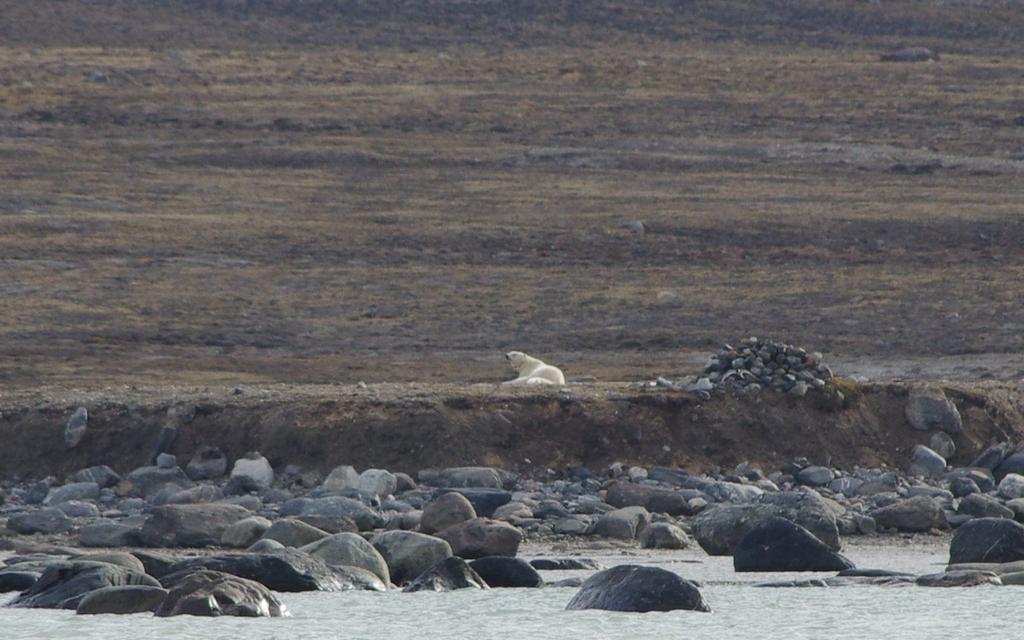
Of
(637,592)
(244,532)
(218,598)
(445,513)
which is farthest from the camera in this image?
(445,513)

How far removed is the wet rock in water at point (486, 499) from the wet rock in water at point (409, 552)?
1.36 m

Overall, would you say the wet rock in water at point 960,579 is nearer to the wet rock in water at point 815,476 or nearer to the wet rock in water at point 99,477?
the wet rock in water at point 815,476

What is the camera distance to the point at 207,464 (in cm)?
1410

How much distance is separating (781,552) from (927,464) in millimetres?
3144

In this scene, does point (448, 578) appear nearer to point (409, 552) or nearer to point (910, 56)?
point (409, 552)

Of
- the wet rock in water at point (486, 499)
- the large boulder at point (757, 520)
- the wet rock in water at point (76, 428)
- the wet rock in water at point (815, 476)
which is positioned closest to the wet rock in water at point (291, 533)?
the wet rock in water at point (486, 499)

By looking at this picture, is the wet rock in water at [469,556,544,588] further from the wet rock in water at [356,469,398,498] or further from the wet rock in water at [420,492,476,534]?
the wet rock in water at [356,469,398,498]

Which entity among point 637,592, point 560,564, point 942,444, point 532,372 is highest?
point 637,592

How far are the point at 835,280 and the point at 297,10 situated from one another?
28509mm

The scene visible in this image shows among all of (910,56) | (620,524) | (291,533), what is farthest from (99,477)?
(910,56)

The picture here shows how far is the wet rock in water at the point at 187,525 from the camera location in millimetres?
12164

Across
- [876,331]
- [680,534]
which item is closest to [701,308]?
[876,331]

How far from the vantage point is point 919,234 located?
28031 mm

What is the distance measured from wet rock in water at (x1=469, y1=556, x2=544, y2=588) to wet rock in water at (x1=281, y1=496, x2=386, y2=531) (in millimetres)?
1470
